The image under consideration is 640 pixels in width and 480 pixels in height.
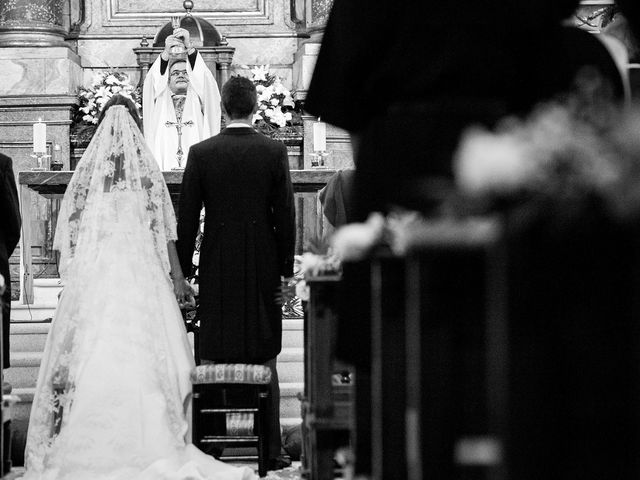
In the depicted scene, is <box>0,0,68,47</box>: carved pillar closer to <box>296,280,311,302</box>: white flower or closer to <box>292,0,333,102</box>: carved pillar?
<box>292,0,333,102</box>: carved pillar

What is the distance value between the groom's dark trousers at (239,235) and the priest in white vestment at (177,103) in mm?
3717

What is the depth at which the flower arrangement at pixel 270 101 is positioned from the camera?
12055 millimetres

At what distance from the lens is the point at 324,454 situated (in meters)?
4.81

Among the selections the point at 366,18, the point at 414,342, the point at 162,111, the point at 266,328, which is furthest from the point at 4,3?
the point at 414,342

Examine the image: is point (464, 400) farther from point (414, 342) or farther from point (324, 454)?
point (324, 454)

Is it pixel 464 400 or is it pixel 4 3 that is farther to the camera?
pixel 4 3

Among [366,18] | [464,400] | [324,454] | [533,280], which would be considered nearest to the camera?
[533,280]

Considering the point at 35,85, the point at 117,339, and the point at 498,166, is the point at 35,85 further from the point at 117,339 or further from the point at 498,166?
the point at 498,166

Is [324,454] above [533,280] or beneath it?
beneath

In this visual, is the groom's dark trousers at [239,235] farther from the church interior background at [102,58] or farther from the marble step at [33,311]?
the church interior background at [102,58]

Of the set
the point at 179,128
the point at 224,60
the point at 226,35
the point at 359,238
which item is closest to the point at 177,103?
the point at 179,128

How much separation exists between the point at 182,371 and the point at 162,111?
4.60m

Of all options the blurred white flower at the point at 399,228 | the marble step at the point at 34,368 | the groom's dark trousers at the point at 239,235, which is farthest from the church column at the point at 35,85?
the blurred white flower at the point at 399,228

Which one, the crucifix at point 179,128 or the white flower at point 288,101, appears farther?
the white flower at point 288,101
